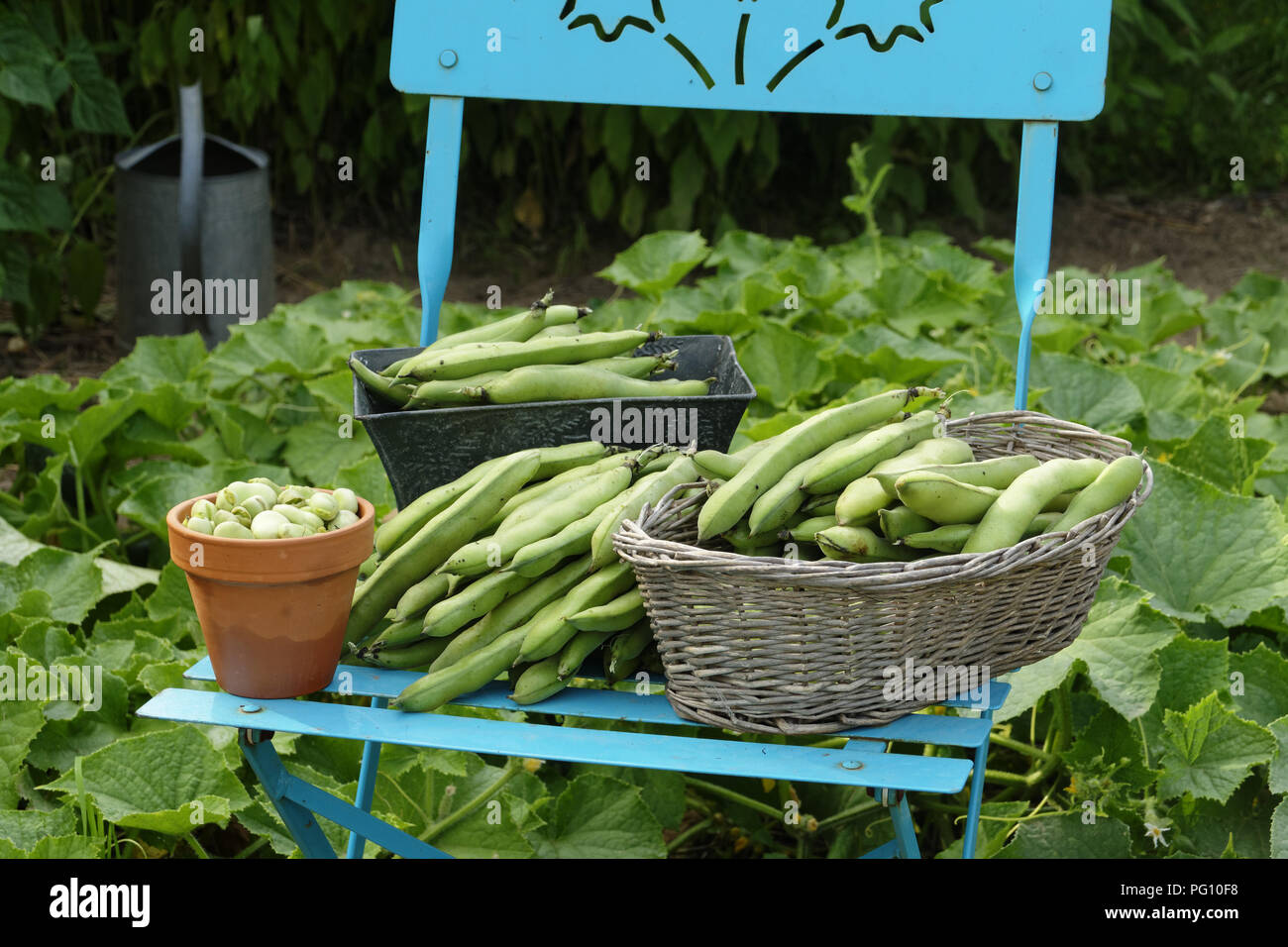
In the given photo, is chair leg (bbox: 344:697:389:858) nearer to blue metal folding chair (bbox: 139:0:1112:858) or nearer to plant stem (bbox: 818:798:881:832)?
blue metal folding chair (bbox: 139:0:1112:858)

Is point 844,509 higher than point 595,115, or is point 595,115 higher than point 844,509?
point 595,115

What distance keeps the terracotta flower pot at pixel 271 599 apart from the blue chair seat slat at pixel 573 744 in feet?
0.13

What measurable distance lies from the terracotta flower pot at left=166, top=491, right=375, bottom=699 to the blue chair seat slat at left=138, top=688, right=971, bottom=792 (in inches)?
1.5

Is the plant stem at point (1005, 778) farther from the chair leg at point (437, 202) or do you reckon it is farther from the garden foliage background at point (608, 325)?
the chair leg at point (437, 202)

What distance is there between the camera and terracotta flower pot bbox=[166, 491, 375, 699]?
5.55 feet

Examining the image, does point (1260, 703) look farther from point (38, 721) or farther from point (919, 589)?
point (38, 721)

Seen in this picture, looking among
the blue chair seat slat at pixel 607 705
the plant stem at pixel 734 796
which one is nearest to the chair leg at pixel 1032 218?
the blue chair seat slat at pixel 607 705

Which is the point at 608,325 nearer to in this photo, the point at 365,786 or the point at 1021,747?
the point at 1021,747

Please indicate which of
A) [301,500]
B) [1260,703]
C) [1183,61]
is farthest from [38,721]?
[1183,61]

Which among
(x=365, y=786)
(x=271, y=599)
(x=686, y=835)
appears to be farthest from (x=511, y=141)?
(x=271, y=599)

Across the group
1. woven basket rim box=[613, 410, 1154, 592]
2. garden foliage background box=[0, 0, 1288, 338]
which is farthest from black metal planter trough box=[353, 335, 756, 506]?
garden foliage background box=[0, 0, 1288, 338]

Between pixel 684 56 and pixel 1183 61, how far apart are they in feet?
18.0

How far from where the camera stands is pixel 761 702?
5.45 feet

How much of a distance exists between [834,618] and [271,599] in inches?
26.7
